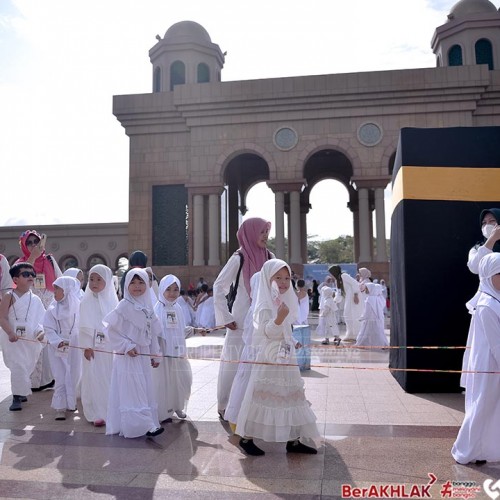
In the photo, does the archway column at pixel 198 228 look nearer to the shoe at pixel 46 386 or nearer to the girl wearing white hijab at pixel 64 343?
the shoe at pixel 46 386

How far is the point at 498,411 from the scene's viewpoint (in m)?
3.80

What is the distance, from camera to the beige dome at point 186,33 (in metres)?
26.2

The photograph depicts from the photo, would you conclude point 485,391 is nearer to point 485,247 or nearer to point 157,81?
point 485,247

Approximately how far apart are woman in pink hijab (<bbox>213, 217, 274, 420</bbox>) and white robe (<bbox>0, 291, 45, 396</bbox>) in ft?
8.00

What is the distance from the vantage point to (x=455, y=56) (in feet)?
84.2

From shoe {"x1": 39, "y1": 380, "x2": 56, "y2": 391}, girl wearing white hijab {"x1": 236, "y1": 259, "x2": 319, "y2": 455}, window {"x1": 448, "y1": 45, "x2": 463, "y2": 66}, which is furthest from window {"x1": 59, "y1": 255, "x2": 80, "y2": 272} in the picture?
girl wearing white hijab {"x1": 236, "y1": 259, "x2": 319, "y2": 455}

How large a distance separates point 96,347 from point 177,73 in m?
23.4

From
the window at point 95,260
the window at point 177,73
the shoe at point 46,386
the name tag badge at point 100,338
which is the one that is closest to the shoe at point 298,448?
the name tag badge at point 100,338

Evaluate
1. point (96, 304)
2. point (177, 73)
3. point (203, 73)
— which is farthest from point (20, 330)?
point (203, 73)

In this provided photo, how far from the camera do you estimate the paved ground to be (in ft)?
11.2

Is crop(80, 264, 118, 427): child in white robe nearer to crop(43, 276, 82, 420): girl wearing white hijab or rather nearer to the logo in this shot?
crop(43, 276, 82, 420): girl wearing white hijab

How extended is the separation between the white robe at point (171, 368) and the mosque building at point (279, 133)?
55.8 ft

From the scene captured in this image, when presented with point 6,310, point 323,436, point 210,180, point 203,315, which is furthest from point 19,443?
point 210,180

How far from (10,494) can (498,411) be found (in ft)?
11.6
